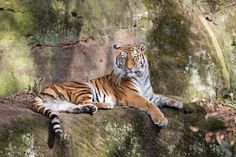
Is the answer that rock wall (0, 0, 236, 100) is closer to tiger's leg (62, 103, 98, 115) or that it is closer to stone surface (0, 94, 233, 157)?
stone surface (0, 94, 233, 157)

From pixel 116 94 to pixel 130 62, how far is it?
410 millimetres

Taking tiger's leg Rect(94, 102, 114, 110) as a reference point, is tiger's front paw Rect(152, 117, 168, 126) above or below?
below

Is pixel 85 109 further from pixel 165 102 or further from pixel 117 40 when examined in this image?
pixel 117 40

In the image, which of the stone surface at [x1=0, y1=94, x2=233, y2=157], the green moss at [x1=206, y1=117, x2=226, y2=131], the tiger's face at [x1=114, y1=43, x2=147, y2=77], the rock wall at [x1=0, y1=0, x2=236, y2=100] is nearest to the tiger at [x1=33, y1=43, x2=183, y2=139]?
the tiger's face at [x1=114, y1=43, x2=147, y2=77]

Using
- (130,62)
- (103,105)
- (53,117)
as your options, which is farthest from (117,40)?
(53,117)

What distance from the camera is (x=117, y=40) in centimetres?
898

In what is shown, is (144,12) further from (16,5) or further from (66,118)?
(66,118)

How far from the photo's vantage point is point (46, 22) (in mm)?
8430

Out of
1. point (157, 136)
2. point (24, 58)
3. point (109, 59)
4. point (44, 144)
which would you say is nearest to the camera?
point (44, 144)

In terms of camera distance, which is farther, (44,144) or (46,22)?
(46,22)

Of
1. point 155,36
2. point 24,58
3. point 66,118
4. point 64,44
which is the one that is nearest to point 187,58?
point 155,36

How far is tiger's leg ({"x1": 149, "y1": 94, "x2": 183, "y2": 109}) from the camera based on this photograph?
21.5ft

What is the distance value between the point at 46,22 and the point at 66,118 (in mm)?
3061

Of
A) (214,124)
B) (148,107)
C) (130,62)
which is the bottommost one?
(214,124)
